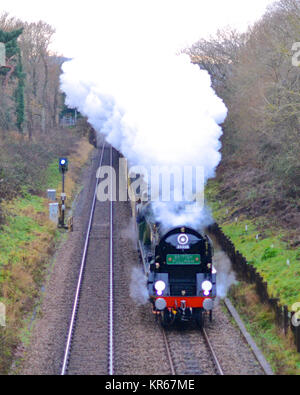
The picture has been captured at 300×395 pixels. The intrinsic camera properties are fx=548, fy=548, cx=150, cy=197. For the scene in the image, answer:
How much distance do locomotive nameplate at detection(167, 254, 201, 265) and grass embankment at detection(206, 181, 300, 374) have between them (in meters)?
2.70

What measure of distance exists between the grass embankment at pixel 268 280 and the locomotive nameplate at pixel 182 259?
8.84ft

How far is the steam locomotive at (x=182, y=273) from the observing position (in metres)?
15.3

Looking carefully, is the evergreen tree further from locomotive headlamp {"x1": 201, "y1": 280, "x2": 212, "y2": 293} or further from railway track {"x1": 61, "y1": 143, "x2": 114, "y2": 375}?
locomotive headlamp {"x1": 201, "y1": 280, "x2": 212, "y2": 293}

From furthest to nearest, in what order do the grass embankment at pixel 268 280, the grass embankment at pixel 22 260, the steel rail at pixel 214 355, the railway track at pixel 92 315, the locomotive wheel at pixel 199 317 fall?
the locomotive wheel at pixel 199 317 → the grass embankment at pixel 22 260 → the grass embankment at pixel 268 280 → the railway track at pixel 92 315 → the steel rail at pixel 214 355

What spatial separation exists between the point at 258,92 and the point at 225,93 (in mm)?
7214

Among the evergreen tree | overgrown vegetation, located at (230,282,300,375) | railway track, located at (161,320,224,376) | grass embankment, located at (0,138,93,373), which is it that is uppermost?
the evergreen tree

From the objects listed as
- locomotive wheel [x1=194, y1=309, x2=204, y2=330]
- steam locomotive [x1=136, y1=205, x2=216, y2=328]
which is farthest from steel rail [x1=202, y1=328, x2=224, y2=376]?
steam locomotive [x1=136, y1=205, x2=216, y2=328]

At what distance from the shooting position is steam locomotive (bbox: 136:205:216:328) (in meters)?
15.3

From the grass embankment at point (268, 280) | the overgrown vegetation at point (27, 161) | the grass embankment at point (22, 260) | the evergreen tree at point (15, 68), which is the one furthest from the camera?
the evergreen tree at point (15, 68)

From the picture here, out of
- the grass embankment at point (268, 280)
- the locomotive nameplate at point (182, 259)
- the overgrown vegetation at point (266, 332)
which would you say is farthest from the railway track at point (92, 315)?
the grass embankment at point (268, 280)

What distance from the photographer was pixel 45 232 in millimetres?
26688

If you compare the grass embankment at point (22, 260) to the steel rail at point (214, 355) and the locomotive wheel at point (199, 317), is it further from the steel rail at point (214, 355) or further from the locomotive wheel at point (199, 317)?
the steel rail at point (214, 355)

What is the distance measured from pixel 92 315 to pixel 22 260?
5.45 metres

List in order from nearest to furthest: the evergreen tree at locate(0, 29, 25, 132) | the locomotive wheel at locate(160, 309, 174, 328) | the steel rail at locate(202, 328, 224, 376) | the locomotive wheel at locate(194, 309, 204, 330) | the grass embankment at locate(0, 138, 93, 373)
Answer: the steel rail at locate(202, 328, 224, 376) < the grass embankment at locate(0, 138, 93, 373) < the locomotive wheel at locate(160, 309, 174, 328) < the locomotive wheel at locate(194, 309, 204, 330) < the evergreen tree at locate(0, 29, 25, 132)
